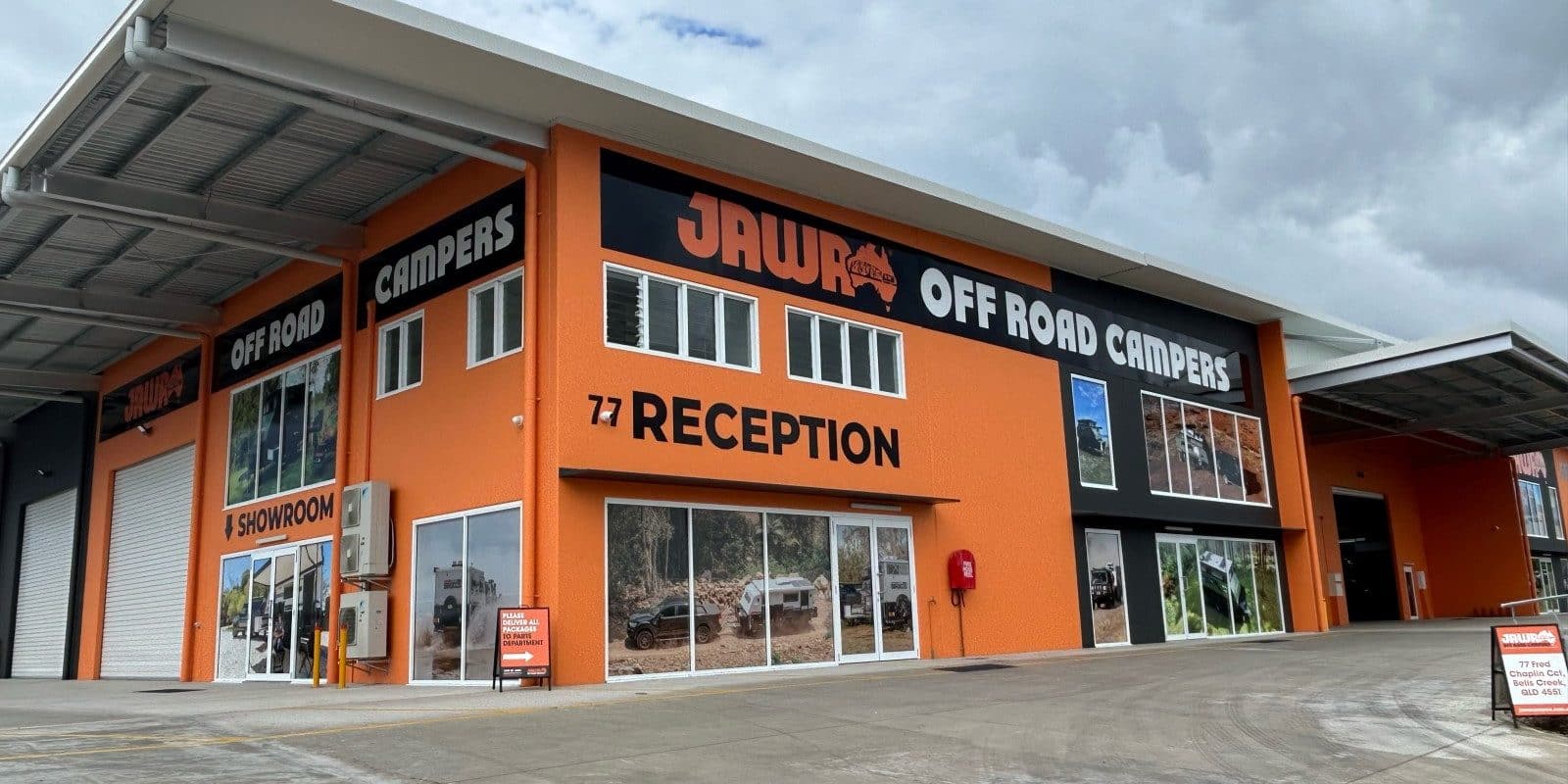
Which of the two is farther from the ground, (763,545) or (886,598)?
(763,545)

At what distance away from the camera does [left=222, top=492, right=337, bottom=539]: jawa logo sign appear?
17.8 meters

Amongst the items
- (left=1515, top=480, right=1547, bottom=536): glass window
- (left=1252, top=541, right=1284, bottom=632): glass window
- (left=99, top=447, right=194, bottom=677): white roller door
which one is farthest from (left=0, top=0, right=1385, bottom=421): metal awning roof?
(left=1515, top=480, right=1547, bottom=536): glass window

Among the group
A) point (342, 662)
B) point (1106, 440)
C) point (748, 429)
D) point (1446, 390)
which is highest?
point (1446, 390)

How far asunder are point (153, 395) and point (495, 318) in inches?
501

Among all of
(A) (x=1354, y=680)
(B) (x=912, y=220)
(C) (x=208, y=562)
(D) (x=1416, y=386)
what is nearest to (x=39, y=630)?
(C) (x=208, y=562)

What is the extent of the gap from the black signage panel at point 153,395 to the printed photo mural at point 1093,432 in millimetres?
16434

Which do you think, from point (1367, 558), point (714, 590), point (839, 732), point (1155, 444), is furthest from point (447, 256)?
point (1367, 558)

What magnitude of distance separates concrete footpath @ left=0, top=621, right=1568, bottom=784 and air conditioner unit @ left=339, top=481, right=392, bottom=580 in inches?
74.7

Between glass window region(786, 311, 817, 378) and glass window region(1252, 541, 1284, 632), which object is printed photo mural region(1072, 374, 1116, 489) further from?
glass window region(786, 311, 817, 378)

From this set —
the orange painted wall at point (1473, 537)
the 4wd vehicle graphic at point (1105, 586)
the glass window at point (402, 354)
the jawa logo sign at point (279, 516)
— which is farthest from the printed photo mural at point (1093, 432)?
the orange painted wall at point (1473, 537)

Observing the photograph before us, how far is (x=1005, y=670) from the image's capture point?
48.7ft

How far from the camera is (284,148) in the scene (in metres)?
15.4

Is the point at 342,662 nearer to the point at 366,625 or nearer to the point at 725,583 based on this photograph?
the point at 366,625

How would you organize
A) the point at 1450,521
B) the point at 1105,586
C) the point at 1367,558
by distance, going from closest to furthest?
the point at 1105,586
the point at 1367,558
the point at 1450,521
